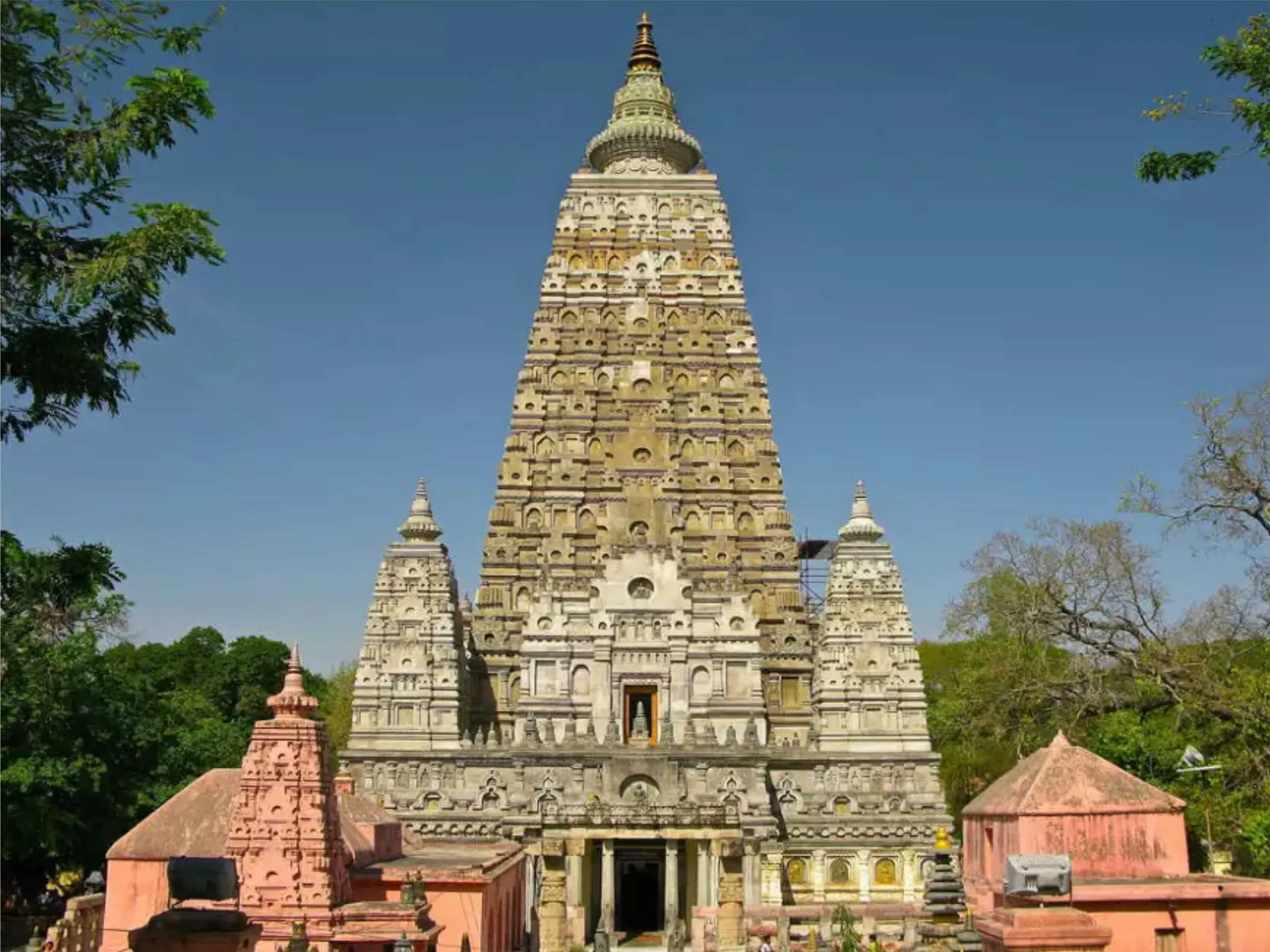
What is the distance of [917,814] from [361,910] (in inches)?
1182

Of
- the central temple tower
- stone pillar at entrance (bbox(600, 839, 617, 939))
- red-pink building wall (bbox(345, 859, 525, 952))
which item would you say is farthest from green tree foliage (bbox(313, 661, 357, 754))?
red-pink building wall (bbox(345, 859, 525, 952))

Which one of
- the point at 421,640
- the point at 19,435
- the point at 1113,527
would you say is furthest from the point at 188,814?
the point at 1113,527

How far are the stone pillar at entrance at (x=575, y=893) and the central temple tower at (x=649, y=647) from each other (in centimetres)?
10

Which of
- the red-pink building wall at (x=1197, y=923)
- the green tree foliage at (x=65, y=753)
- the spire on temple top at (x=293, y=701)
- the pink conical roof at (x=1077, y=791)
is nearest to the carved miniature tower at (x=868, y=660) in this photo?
the green tree foliage at (x=65, y=753)

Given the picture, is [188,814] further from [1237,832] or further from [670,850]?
[1237,832]

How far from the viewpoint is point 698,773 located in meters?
42.0

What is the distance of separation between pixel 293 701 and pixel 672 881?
2362 centimetres

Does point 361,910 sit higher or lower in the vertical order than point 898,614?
lower

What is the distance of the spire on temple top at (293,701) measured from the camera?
706 inches

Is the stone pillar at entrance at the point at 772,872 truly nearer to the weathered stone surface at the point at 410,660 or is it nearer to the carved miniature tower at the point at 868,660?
the carved miniature tower at the point at 868,660

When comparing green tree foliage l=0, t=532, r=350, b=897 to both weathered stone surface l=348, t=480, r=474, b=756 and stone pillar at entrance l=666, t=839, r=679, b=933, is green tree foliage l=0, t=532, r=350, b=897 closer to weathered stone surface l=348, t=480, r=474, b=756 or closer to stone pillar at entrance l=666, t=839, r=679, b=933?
weathered stone surface l=348, t=480, r=474, b=756

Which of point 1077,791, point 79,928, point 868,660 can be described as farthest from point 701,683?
point 1077,791

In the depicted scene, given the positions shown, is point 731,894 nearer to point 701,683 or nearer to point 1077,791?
point 701,683

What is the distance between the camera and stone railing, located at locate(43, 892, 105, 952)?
2542 centimetres
